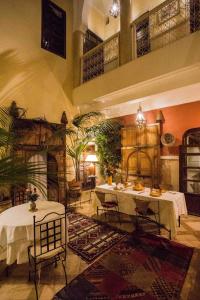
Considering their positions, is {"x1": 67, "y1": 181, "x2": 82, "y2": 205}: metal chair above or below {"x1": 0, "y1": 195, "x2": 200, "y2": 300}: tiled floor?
above

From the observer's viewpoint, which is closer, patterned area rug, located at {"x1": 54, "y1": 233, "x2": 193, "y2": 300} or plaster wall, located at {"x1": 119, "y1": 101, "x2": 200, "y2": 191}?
patterned area rug, located at {"x1": 54, "y1": 233, "x2": 193, "y2": 300}

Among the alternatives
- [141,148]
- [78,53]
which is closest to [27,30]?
[78,53]

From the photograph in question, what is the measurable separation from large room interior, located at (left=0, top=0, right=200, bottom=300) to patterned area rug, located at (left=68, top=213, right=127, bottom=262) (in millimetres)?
33

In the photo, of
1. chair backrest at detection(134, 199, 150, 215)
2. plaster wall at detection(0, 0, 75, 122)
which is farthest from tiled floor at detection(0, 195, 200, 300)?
plaster wall at detection(0, 0, 75, 122)

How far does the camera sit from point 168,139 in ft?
17.7

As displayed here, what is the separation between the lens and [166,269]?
273 centimetres

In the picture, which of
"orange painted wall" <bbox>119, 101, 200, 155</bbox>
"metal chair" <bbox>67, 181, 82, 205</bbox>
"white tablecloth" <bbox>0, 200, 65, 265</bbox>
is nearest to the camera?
"white tablecloth" <bbox>0, 200, 65, 265</bbox>

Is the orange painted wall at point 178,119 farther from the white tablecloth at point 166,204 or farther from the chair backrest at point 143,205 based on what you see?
the chair backrest at point 143,205

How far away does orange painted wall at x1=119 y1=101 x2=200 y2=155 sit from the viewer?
495 centimetres

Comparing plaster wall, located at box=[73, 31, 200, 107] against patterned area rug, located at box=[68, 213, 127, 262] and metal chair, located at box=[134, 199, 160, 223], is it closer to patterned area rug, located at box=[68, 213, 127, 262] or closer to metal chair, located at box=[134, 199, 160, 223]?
metal chair, located at box=[134, 199, 160, 223]

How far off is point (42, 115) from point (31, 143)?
98cm

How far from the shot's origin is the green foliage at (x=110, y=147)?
655 centimetres

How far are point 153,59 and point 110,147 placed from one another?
3313mm

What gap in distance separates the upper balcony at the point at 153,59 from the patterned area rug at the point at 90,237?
334 centimetres
